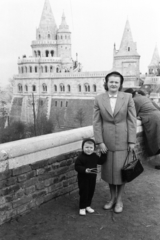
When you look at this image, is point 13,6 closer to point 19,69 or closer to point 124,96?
point 19,69

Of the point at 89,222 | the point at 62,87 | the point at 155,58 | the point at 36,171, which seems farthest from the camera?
the point at 155,58

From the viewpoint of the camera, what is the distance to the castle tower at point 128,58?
36.9 metres

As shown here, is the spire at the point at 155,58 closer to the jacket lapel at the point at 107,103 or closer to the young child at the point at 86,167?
the jacket lapel at the point at 107,103

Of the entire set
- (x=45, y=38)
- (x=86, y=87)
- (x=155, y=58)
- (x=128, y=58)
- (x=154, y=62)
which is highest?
(x=45, y=38)

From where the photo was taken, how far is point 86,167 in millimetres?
2736

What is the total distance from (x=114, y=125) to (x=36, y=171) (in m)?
0.86

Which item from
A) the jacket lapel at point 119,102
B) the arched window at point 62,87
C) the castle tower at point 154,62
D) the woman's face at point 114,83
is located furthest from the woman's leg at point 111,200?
the castle tower at point 154,62

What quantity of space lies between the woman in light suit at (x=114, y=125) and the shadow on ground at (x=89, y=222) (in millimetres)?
352

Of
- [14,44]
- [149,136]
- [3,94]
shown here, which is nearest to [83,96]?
[3,94]

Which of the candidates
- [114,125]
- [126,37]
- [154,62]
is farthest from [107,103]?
[154,62]

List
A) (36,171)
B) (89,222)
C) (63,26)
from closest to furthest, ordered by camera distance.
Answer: (89,222), (36,171), (63,26)

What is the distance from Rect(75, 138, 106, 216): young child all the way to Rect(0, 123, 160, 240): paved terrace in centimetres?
21

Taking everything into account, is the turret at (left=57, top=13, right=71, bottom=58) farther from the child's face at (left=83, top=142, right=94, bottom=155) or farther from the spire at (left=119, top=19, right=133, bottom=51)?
the child's face at (left=83, top=142, right=94, bottom=155)

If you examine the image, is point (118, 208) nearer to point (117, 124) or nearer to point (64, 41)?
point (117, 124)
